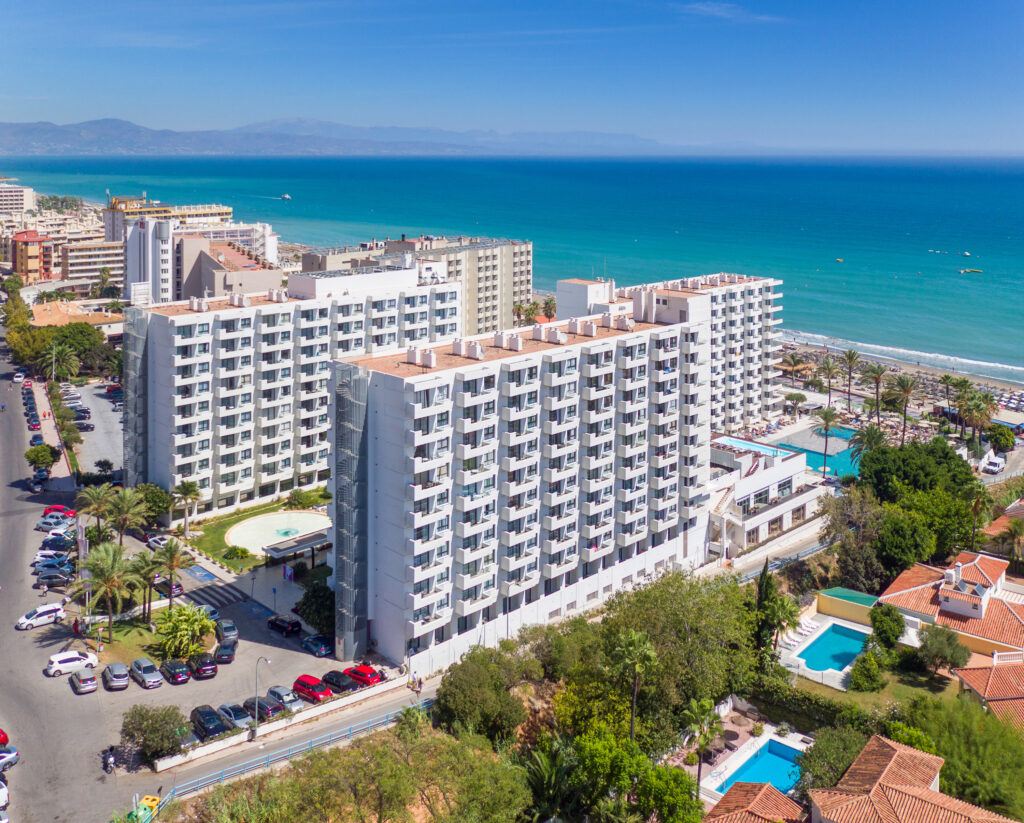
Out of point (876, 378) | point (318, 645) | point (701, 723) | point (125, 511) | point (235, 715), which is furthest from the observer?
point (876, 378)

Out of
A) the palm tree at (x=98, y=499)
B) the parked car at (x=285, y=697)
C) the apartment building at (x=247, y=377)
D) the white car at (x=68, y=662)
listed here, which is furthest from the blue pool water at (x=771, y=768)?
the palm tree at (x=98, y=499)

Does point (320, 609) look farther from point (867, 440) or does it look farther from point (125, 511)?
point (867, 440)

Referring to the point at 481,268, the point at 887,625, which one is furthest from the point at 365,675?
the point at 481,268

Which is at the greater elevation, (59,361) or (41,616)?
(59,361)

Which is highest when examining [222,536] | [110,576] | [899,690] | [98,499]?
[98,499]

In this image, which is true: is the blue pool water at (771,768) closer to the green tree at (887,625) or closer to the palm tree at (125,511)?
the green tree at (887,625)

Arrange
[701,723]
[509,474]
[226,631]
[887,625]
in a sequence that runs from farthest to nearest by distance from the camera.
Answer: [887,625]
[509,474]
[226,631]
[701,723]

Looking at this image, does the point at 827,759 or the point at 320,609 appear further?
the point at 320,609

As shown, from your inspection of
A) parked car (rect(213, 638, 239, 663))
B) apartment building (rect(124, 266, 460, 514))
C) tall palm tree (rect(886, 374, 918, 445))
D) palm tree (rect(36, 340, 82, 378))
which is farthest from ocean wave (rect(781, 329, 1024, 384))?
parked car (rect(213, 638, 239, 663))

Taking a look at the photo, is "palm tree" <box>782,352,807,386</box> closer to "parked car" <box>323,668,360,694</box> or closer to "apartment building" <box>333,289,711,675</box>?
"apartment building" <box>333,289,711,675</box>
